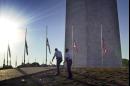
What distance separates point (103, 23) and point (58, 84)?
34.8m

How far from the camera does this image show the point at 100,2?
50000 millimetres

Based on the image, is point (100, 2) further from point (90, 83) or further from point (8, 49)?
point (90, 83)

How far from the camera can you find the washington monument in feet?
158

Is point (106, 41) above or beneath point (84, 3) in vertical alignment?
beneath

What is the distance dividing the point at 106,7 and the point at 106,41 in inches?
260

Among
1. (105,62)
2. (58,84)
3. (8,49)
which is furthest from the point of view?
(8,49)

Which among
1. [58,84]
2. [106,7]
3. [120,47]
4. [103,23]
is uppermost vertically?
[106,7]

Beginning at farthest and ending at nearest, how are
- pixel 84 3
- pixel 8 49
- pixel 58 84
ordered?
pixel 8 49 < pixel 84 3 < pixel 58 84

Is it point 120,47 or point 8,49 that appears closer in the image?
point 120,47

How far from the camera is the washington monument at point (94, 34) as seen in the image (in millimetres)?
48094

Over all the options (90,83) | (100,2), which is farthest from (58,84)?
(100,2)

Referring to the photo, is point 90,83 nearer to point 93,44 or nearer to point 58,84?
point 58,84

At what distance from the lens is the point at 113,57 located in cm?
4809

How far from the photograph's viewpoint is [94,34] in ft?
162
